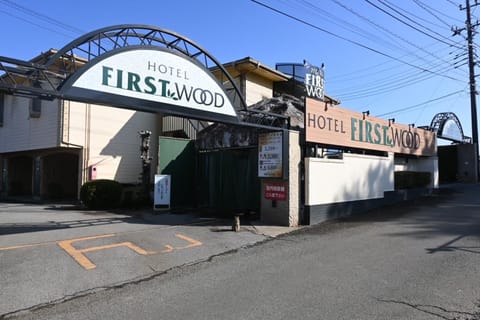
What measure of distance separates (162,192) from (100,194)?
286 centimetres

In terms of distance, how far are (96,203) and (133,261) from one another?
888cm

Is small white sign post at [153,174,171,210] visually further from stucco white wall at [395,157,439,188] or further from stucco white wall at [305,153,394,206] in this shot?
stucco white wall at [395,157,439,188]

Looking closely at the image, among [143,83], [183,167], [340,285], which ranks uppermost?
[143,83]

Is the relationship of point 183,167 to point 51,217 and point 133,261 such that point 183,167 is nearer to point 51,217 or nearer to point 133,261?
point 51,217

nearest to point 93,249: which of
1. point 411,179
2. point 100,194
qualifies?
point 100,194

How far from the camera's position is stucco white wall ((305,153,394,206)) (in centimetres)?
1105

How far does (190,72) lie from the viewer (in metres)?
9.02

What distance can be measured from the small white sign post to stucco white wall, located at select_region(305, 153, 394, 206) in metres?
5.71

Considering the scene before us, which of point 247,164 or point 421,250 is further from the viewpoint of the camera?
point 247,164

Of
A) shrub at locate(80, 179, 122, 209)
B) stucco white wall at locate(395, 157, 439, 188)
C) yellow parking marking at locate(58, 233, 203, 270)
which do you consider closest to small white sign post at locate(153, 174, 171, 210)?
shrub at locate(80, 179, 122, 209)

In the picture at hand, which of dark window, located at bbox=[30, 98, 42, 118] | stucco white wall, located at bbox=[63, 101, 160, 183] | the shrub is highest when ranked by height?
dark window, located at bbox=[30, 98, 42, 118]

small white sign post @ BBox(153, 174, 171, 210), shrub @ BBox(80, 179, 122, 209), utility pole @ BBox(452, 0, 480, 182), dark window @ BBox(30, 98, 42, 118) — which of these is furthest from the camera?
utility pole @ BBox(452, 0, 480, 182)

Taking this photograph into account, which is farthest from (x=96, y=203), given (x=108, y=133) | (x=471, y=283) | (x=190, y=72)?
(x=471, y=283)

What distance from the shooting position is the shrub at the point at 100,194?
48.9 feet
